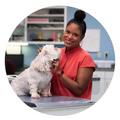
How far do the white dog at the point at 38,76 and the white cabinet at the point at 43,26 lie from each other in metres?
2.59

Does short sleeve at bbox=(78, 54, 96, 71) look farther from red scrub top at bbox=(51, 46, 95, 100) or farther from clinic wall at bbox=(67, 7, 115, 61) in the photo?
clinic wall at bbox=(67, 7, 115, 61)

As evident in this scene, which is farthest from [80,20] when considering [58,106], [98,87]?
[98,87]

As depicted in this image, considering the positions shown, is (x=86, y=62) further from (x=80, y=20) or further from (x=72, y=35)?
(x=80, y=20)

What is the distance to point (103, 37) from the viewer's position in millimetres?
4062

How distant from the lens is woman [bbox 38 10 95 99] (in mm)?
1290

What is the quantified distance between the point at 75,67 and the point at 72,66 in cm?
3

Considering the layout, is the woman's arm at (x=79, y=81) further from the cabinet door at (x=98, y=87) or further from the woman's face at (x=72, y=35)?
the cabinet door at (x=98, y=87)

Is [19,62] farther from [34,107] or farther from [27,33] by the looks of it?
[34,107]

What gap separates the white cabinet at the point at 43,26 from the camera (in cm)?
383

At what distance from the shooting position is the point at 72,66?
1378mm

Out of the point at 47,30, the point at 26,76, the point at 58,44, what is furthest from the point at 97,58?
the point at 26,76

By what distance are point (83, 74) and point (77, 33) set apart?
0.34 m

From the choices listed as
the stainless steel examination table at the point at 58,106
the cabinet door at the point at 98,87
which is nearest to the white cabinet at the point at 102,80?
the cabinet door at the point at 98,87

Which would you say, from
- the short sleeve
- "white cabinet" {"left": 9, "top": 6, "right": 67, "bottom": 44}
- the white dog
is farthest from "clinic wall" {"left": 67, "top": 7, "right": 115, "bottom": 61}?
the white dog
